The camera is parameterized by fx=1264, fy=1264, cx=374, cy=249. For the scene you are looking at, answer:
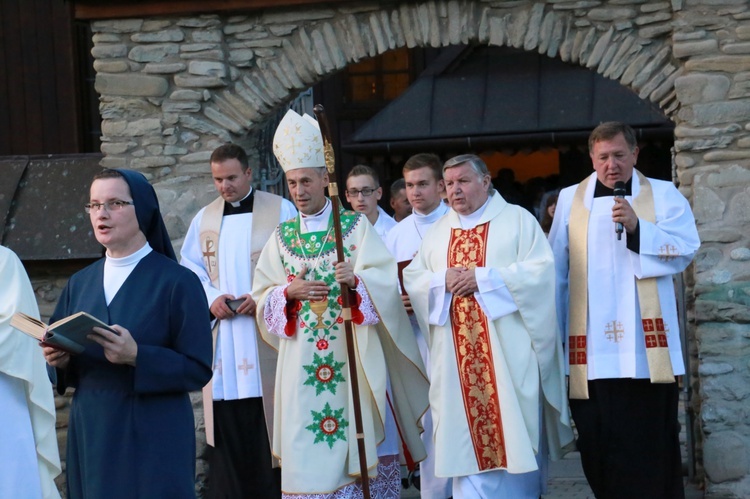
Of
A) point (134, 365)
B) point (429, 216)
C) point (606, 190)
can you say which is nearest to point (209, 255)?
point (429, 216)

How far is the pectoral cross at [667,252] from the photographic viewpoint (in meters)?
6.09

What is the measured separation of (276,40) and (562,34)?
1.85 metres

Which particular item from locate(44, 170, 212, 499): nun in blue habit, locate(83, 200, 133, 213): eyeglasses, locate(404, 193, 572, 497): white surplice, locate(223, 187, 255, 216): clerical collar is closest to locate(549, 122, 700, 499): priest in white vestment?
locate(404, 193, 572, 497): white surplice

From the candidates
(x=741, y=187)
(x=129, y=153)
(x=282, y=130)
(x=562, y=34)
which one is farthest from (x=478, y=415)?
(x=129, y=153)

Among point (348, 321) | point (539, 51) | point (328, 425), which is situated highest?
point (539, 51)

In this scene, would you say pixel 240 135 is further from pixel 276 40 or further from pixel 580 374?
pixel 580 374

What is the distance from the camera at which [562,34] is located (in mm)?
7844

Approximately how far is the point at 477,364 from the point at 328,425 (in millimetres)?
800

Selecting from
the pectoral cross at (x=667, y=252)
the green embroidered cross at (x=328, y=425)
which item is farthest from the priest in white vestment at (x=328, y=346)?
the pectoral cross at (x=667, y=252)

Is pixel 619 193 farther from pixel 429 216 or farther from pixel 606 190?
pixel 429 216

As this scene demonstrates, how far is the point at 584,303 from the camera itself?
20.7 feet

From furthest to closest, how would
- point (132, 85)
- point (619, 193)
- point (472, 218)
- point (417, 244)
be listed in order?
point (132, 85)
point (417, 244)
point (472, 218)
point (619, 193)

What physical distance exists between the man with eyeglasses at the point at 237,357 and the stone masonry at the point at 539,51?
1183mm

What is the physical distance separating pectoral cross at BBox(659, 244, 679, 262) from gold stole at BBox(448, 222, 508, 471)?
0.86 meters
